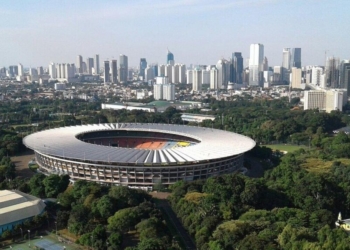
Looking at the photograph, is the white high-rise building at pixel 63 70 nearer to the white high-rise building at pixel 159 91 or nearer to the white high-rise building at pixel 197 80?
the white high-rise building at pixel 197 80

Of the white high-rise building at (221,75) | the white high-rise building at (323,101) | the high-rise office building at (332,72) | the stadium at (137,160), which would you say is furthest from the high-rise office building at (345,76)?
the stadium at (137,160)

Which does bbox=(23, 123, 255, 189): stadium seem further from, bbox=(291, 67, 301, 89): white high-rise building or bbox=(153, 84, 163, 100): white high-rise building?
bbox=(291, 67, 301, 89): white high-rise building

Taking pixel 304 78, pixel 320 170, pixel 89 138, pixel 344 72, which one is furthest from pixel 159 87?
pixel 320 170

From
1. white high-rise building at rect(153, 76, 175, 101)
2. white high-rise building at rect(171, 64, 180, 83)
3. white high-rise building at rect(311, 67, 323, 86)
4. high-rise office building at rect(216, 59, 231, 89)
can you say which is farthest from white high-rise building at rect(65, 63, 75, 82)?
white high-rise building at rect(311, 67, 323, 86)

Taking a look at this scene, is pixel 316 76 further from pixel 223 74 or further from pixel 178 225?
pixel 178 225

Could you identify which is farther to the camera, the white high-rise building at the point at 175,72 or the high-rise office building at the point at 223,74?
the white high-rise building at the point at 175,72

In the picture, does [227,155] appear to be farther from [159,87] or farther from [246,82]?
[246,82]

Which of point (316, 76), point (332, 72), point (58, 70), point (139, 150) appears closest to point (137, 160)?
point (139, 150)
